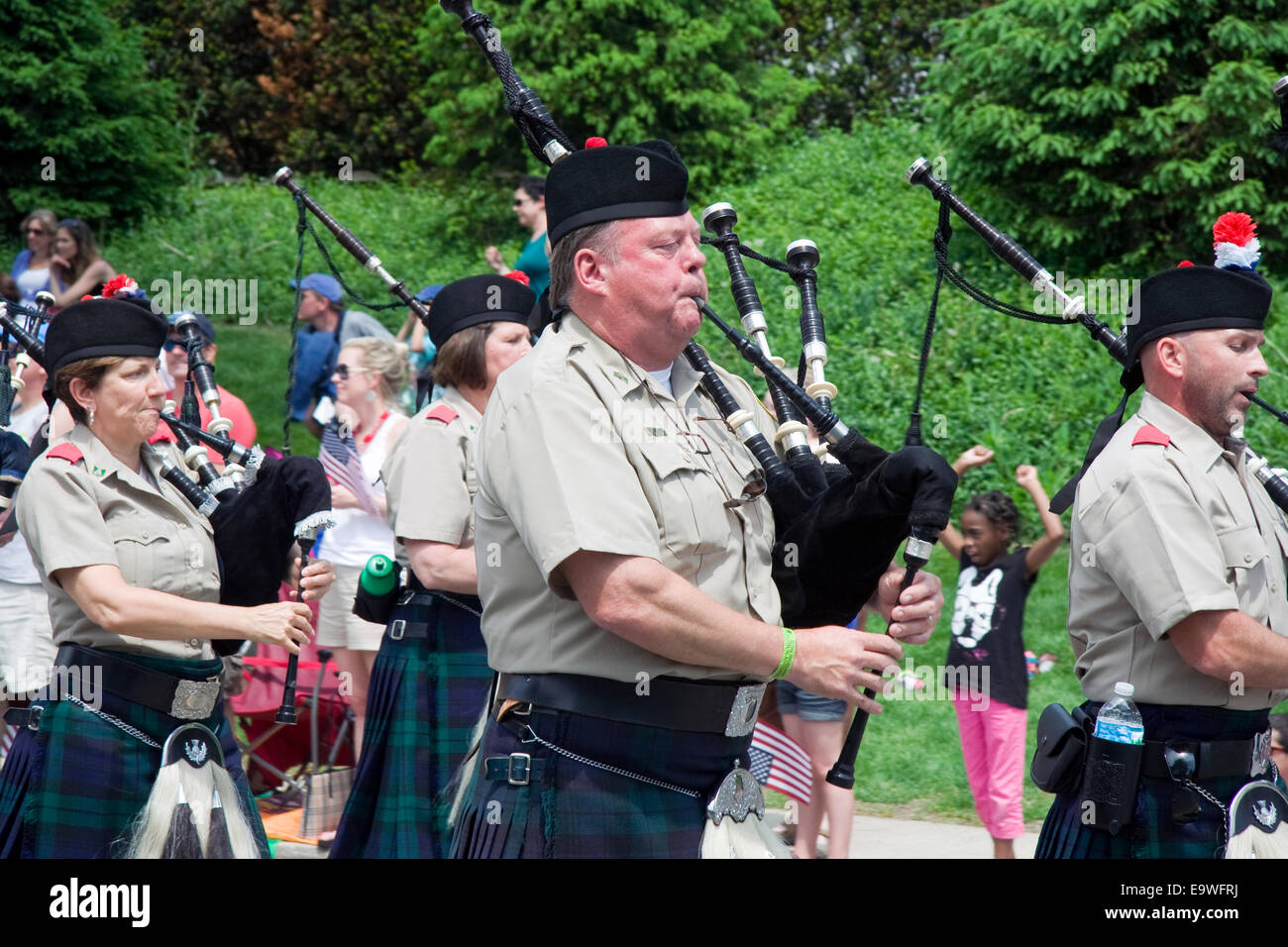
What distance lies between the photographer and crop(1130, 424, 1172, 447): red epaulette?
3.16 meters

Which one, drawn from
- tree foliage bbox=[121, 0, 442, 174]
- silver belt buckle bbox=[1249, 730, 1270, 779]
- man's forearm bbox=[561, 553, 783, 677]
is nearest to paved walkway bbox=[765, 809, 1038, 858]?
silver belt buckle bbox=[1249, 730, 1270, 779]

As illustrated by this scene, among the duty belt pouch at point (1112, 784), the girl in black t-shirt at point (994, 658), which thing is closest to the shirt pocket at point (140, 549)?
A: the duty belt pouch at point (1112, 784)

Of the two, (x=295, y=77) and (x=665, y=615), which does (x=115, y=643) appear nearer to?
(x=665, y=615)

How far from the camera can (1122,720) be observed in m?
3.11

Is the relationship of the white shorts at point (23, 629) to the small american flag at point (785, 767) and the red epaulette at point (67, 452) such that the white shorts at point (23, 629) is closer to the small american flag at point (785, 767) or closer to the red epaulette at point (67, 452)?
the red epaulette at point (67, 452)

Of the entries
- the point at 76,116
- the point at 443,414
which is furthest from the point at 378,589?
the point at 76,116

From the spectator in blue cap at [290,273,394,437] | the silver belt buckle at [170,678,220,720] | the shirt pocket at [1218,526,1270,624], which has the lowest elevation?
the silver belt buckle at [170,678,220,720]

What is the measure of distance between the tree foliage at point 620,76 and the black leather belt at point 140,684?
478 inches

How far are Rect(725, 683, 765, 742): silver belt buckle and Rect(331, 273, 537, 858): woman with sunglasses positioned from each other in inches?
73.1

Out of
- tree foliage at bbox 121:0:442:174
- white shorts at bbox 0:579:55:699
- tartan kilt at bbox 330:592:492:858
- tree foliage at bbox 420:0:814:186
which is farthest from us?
tree foliage at bbox 121:0:442:174

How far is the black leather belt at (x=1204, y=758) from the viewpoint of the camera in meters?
3.08

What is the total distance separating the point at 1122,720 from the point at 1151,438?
595 millimetres

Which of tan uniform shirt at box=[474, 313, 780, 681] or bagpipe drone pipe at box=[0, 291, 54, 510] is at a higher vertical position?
bagpipe drone pipe at box=[0, 291, 54, 510]

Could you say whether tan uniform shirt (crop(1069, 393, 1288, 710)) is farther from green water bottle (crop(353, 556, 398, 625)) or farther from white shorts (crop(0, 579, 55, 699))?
white shorts (crop(0, 579, 55, 699))
